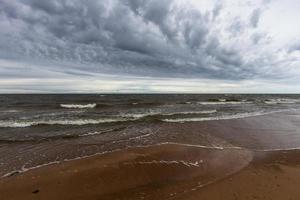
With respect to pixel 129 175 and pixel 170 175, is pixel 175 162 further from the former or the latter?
pixel 129 175

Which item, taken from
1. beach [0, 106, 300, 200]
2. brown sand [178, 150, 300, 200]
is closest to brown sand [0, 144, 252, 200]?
beach [0, 106, 300, 200]

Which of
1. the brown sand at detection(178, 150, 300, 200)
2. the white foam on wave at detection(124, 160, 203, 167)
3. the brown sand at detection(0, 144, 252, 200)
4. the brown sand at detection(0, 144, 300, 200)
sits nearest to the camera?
the brown sand at detection(178, 150, 300, 200)

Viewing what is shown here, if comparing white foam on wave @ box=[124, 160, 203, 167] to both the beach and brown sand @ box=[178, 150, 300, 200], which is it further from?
brown sand @ box=[178, 150, 300, 200]

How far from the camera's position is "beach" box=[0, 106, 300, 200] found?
5.33 metres

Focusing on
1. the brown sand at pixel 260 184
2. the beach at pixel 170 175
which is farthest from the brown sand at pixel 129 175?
the brown sand at pixel 260 184

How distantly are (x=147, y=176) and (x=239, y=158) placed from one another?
380 cm

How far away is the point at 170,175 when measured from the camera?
6.50 meters

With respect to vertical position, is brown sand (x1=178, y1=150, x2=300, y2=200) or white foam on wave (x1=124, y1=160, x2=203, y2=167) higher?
brown sand (x1=178, y1=150, x2=300, y2=200)

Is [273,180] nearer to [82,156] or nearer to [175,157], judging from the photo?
[175,157]

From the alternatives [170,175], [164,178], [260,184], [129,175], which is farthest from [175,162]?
[260,184]

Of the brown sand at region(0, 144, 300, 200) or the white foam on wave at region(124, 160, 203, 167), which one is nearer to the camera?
the brown sand at region(0, 144, 300, 200)

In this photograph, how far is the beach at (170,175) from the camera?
5.33 m

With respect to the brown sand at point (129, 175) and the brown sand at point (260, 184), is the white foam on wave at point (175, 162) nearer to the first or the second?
the brown sand at point (129, 175)

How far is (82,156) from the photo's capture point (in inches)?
331
